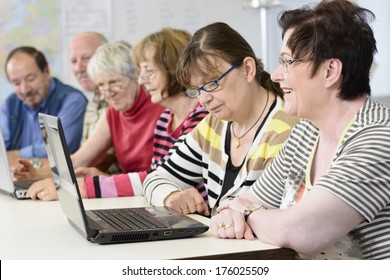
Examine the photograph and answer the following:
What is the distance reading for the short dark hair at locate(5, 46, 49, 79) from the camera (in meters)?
4.60

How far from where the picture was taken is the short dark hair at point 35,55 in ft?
15.1

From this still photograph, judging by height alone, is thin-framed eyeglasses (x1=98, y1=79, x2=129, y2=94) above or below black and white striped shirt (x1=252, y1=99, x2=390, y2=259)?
below

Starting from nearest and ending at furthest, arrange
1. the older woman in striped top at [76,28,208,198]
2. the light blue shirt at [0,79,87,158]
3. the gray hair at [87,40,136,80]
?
1. the older woman in striped top at [76,28,208,198]
2. the gray hair at [87,40,136,80]
3. the light blue shirt at [0,79,87,158]

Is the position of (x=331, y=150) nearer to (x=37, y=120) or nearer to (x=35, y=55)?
(x=37, y=120)

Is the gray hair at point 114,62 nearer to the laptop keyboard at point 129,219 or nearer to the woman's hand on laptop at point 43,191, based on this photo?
the woman's hand on laptop at point 43,191

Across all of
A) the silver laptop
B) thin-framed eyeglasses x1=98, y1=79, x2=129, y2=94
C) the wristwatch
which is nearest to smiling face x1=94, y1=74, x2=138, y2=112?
thin-framed eyeglasses x1=98, y1=79, x2=129, y2=94

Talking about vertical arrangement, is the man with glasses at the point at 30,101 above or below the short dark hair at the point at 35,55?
below

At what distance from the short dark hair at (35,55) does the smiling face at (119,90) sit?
1500 millimetres

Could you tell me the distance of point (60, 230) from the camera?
1689mm

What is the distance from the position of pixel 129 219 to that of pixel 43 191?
0.66 metres

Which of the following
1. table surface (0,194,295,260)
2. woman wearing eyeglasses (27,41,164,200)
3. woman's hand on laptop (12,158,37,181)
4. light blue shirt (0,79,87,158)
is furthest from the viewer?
light blue shirt (0,79,87,158)

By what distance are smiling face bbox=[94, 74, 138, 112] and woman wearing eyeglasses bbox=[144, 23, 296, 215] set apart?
1.06 m

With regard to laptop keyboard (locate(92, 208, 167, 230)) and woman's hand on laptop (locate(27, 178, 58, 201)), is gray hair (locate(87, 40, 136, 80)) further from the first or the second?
laptop keyboard (locate(92, 208, 167, 230))

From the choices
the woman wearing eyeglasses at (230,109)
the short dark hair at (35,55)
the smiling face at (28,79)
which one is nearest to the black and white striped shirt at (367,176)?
the woman wearing eyeglasses at (230,109)
